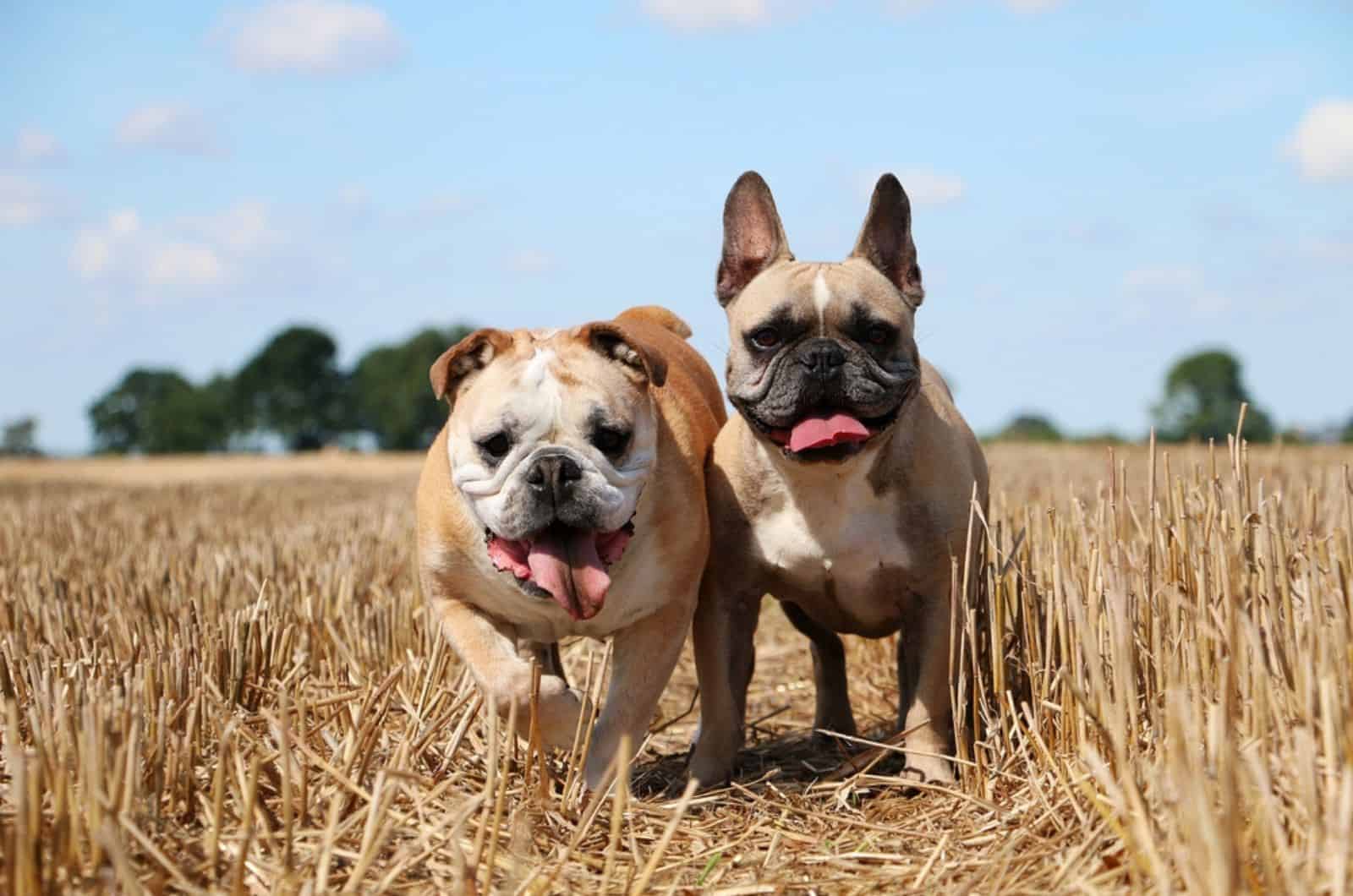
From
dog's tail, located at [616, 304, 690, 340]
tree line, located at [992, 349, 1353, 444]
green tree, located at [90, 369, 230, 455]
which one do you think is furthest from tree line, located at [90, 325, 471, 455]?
dog's tail, located at [616, 304, 690, 340]

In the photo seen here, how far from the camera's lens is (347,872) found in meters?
3.06

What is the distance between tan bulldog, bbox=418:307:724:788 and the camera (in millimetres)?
3996

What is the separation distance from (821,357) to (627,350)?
2.31 ft

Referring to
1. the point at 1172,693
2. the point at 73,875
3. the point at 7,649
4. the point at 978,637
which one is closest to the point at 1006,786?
the point at 978,637

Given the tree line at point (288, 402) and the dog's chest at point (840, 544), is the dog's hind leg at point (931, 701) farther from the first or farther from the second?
the tree line at point (288, 402)

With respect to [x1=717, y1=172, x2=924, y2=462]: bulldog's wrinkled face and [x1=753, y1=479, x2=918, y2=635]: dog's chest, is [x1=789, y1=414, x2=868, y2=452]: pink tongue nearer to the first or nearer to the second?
[x1=717, y1=172, x2=924, y2=462]: bulldog's wrinkled face

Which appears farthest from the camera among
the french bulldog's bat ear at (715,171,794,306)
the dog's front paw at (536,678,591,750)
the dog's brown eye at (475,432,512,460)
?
the french bulldog's bat ear at (715,171,794,306)

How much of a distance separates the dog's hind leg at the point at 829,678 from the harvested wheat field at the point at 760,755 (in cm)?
19

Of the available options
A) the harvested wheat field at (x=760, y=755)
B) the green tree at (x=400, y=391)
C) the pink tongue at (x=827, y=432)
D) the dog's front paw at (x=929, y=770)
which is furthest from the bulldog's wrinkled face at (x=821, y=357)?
the green tree at (x=400, y=391)

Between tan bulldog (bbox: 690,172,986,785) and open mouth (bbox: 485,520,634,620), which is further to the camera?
tan bulldog (bbox: 690,172,986,785)

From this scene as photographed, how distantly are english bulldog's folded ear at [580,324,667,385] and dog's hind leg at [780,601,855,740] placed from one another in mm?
1274

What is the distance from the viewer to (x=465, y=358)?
448 cm

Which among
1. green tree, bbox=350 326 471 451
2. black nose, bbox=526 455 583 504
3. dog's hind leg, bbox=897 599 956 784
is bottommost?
dog's hind leg, bbox=897 599 956 784

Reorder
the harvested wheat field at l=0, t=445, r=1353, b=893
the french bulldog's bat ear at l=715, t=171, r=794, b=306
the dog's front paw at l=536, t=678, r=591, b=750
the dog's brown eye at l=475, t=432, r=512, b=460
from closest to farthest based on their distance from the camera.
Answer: the harvested wheat field at l=0, t=445, r=1353, b=893 < the dog's front paw at l=536, t=678, r=591, b=750 < the dog's brown eye at l=475, t=432, r=512, b=460 < the french bulldog's bat ear at l=715, t=171, r=794, b=306
